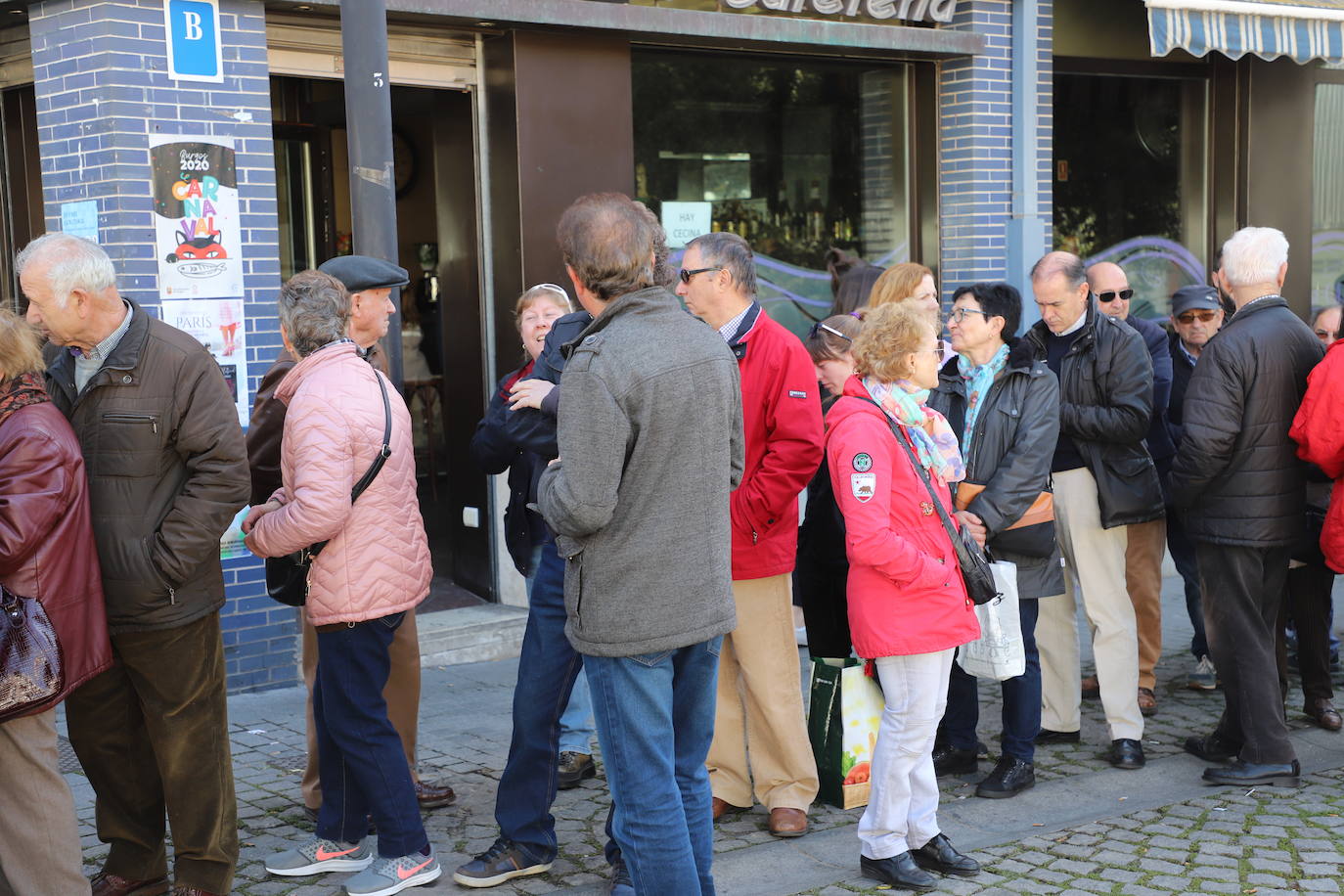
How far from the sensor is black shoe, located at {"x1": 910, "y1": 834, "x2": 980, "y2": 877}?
4.37 meters

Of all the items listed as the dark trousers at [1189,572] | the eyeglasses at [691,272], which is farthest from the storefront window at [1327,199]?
the eyeglasses at [691,272]

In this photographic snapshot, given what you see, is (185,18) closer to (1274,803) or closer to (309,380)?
(309,380)

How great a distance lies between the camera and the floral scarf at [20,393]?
3701 millimetres

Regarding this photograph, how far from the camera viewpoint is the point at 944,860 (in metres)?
4.38

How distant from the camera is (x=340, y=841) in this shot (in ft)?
14.5

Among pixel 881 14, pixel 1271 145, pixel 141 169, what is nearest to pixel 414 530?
pixel 141 169

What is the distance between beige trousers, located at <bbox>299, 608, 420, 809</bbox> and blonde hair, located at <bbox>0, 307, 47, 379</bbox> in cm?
140

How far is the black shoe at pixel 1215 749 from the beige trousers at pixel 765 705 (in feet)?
5.67

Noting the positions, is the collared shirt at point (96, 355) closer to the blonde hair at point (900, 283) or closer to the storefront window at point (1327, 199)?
the blonde hair at point (900, 283)

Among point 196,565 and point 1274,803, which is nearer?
point 196,565

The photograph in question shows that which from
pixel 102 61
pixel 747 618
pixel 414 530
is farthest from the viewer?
pixel 102 61

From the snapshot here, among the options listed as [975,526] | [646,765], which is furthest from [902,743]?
[646,765]

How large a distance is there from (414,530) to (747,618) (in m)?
1.17

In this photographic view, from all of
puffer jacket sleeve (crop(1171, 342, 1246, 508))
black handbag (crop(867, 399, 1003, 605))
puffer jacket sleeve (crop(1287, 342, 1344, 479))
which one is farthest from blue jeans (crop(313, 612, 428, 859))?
puffer jacket sleeve (crop(1287, 342, 1344, 479))
